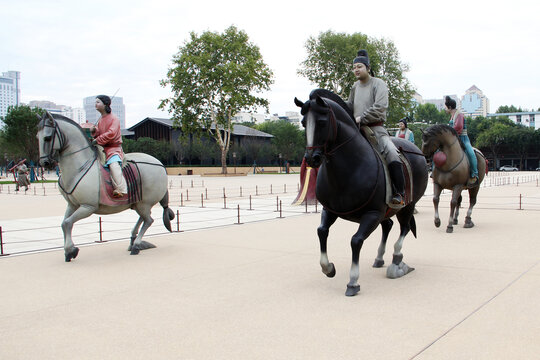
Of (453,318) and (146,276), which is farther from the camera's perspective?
(146,276)

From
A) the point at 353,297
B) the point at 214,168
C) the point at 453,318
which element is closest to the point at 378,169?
the point at 353,297

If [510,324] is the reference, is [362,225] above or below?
above

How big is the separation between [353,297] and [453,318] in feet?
4.33

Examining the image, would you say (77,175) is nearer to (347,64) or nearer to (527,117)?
(347,64)

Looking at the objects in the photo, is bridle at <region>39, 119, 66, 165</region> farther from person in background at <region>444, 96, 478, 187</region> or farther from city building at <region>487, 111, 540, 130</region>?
city building at <region>487, 111, 540, 130</region>

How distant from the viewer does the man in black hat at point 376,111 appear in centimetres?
646

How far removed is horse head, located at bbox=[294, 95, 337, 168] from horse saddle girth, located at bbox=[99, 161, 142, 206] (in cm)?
473

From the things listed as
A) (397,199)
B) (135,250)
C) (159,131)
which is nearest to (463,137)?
(397,199)

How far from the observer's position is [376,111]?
257 inches

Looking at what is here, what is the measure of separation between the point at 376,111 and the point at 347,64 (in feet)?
177

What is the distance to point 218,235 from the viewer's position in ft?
36.8

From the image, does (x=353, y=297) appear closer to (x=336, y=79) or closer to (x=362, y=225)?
(x=362, y=225)

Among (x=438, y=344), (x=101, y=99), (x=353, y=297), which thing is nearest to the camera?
(x=438, y=344)

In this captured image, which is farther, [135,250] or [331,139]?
[135,250]
